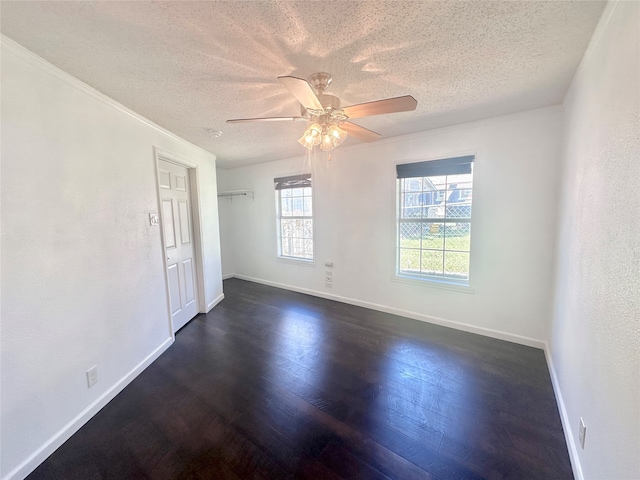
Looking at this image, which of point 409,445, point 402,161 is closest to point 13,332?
point 409,445

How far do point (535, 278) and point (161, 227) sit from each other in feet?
12.4

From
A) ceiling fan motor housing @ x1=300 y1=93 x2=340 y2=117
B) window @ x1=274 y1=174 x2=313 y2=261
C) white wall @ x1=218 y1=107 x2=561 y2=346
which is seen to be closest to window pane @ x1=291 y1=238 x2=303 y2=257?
window @ x1=274 y1=174 x2=313 y2=261

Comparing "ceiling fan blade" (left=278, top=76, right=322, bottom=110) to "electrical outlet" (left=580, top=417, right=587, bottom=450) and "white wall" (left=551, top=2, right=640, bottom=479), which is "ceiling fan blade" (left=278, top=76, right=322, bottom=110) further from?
"electrical outlet" (left=580, top=417, right=587, bottom=450)

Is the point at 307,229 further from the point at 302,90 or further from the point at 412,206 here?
the point at 302,90

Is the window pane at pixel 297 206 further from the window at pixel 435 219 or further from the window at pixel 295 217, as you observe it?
the window at pixel 435 219

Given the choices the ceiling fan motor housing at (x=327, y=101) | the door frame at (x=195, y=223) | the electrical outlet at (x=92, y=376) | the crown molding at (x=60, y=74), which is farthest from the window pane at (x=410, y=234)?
the electrical outlet at (x=92, y=376)

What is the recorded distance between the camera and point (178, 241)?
3.04 metres

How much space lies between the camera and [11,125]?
1308 millimetres

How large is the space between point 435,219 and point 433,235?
0.65ft

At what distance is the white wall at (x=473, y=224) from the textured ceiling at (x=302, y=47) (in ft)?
1.70

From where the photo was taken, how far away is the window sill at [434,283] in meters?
2.86

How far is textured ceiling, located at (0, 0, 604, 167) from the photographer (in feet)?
3.75

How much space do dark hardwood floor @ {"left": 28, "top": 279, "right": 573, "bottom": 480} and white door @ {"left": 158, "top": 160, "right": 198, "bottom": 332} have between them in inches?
20.0

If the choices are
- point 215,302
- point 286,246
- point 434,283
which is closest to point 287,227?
point 286,246
